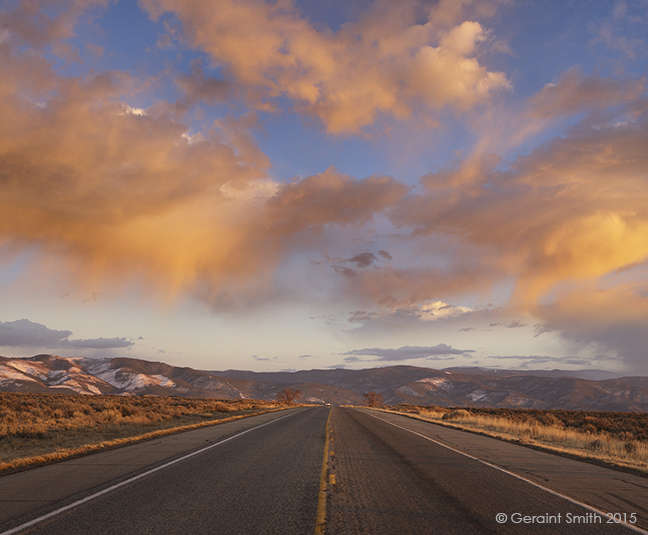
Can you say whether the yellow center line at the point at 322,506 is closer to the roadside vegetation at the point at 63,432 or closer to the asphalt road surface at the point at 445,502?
the asphalt road surface at the point at 445,502

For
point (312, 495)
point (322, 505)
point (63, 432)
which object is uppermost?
point (322, 505)

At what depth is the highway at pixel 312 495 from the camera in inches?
225

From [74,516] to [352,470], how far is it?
610 centimetres

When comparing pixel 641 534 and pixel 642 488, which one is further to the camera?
pixel 642 488

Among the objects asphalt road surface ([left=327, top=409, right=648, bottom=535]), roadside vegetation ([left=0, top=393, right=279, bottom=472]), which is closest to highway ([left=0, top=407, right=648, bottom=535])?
asphalt road surface ([left=327, top=409, right=648, bottom=535])

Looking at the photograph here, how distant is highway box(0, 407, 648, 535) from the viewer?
18.8 ft

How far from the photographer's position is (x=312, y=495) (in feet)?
23.9

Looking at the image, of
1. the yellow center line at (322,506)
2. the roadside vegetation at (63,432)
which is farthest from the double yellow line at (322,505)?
the roadside vegetation at (63,432)

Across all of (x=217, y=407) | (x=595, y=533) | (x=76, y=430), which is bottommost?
(x=217, y=407)

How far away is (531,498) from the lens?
7.42 meters

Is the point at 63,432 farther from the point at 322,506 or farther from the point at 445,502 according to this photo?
the point at 445,502

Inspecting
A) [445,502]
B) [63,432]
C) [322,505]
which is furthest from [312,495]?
[63,432]

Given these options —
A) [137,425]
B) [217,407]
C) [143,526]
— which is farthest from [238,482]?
[217,407]

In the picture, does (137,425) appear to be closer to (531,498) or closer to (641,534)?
(531,498)
